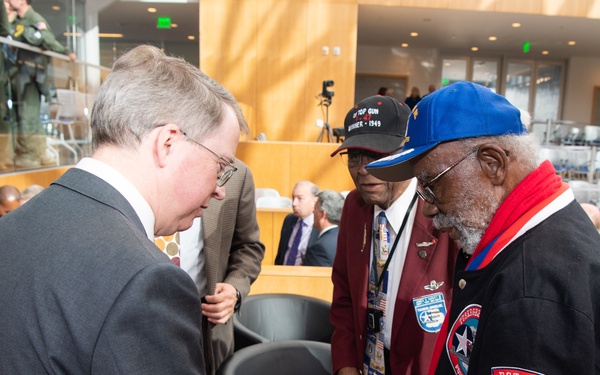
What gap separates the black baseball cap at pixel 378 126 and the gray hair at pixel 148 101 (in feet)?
2.20

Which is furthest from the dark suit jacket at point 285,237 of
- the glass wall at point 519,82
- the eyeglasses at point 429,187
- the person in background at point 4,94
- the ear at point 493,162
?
the glass wall at point 519,82

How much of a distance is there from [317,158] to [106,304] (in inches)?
253

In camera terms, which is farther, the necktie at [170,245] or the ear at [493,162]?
the necktie at [170,245]

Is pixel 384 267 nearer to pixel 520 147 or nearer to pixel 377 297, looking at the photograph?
pixel 377 297

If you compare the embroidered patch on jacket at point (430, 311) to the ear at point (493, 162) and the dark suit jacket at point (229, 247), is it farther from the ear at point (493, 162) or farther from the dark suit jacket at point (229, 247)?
the dark suit jacket at point (229, 247)

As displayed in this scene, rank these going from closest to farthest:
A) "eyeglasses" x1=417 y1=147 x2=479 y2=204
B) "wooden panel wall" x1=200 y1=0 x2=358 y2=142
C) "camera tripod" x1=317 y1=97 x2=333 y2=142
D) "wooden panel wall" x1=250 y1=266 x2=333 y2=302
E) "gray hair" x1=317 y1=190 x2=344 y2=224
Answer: "eyeglasses" x1=417 y1=147 x2=479 y2=204 < "wooden panel wall" x1=250 y1=266 x2=333 y2=302 < "gray hair" x1=317 y1=190 x2=344 y2=224 < "camera tripod" x1=317 y1=97 x2=333 y2=142 < "wooden panel wall" x1=200 y1=0 x2=358 y2=142

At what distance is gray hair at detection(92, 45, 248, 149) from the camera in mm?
759

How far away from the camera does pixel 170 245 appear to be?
1527mm

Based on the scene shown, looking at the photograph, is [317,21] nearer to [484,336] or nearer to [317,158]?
[317,158]

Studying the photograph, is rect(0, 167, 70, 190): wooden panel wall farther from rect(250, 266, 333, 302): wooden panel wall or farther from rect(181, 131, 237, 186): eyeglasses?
rect(181, 131, 237, 186): eyeglasses

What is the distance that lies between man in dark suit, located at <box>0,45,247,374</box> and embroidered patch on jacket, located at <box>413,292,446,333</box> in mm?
718

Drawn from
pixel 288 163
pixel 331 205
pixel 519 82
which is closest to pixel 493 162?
pixel 331 205

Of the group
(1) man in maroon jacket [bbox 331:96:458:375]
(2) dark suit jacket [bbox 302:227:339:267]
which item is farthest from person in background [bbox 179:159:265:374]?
(2) dark suit jacket [bbox 302:227:339:267]

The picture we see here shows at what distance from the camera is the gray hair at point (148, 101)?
2.49ft
